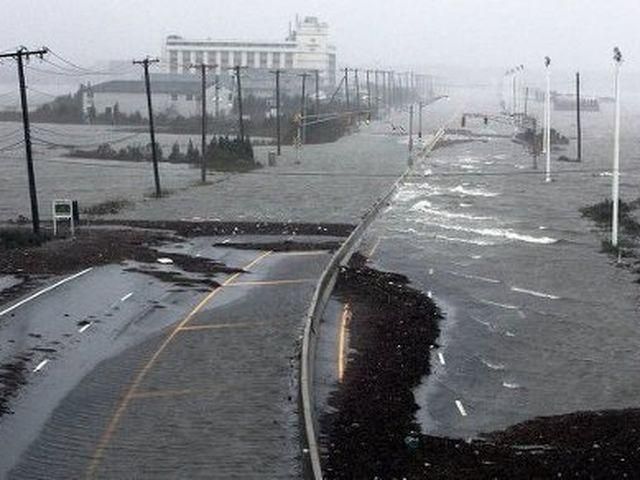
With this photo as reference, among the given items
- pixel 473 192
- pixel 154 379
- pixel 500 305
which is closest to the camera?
pixel 154 379

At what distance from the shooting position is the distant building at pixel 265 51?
183 meters

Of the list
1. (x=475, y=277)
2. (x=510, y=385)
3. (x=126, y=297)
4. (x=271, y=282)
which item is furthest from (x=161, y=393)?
(x=475, y=277)

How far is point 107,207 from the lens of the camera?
39.7 meters

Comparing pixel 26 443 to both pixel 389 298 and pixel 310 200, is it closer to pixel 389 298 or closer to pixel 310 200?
pixel 389 298

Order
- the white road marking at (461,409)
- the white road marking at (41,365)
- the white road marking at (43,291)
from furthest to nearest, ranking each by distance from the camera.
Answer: the white road marking at (43,291)
the white road marking at (41,365)
the white road marking at (461,409)

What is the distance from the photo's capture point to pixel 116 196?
44594 mm

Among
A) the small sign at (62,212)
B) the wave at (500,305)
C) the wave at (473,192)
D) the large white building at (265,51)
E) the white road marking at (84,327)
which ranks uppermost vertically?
the large white building at (265,51)

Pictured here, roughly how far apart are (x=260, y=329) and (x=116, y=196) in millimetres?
26460

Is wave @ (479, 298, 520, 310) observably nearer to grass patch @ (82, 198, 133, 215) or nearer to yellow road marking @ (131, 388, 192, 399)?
yellow road marking @ (131, 388, 192, 399)

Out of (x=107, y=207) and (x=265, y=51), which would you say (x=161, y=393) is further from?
(x=265, y=51)

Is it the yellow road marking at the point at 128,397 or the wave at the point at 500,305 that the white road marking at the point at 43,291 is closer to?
the yellow road marking at the point at 128,397

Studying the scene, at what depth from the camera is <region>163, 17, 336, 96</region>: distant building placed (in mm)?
182750

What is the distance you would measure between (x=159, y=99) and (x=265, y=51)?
6998cm

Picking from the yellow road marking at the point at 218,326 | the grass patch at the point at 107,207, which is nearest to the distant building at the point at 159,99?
the grass patch at the point at 107,207
